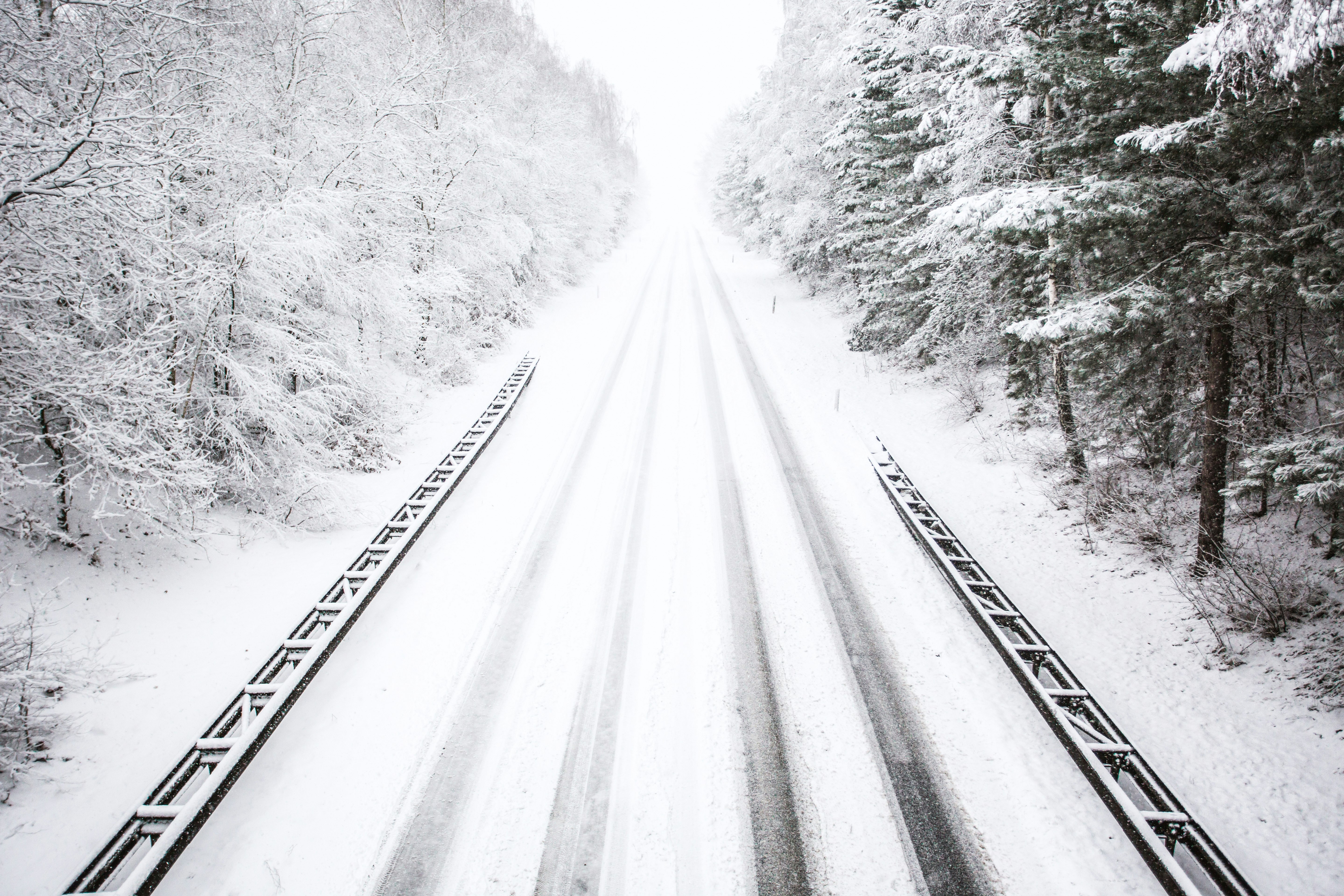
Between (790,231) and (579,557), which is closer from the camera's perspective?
(579,557)

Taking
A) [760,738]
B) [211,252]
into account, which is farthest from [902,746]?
[211,252]

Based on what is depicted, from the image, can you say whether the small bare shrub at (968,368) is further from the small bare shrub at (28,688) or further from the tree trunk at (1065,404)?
the small bare shrub at (28,688)

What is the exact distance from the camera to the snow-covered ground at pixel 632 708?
457cm

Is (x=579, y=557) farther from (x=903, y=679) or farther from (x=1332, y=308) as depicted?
(x=1332, y=308)

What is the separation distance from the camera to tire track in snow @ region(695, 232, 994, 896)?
4523mm

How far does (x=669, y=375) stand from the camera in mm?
17453

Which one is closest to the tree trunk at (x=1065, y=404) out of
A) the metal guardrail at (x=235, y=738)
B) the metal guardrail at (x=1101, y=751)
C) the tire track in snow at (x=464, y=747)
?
the metal guardrail at (x=1101, y=751)

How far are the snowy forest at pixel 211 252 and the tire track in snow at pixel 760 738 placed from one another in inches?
276

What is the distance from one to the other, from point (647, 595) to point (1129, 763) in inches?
213

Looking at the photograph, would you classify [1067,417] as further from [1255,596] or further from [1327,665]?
[1327,665]

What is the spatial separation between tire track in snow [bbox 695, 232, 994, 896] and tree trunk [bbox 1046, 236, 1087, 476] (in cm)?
474

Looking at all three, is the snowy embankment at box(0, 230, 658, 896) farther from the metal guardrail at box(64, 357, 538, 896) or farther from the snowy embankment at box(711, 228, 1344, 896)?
the snowy embankment at box(711, 228, 1344, 896)

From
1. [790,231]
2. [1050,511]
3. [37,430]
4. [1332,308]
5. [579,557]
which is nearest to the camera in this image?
[1332,308]

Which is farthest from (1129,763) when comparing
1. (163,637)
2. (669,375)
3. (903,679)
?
(669,375)
